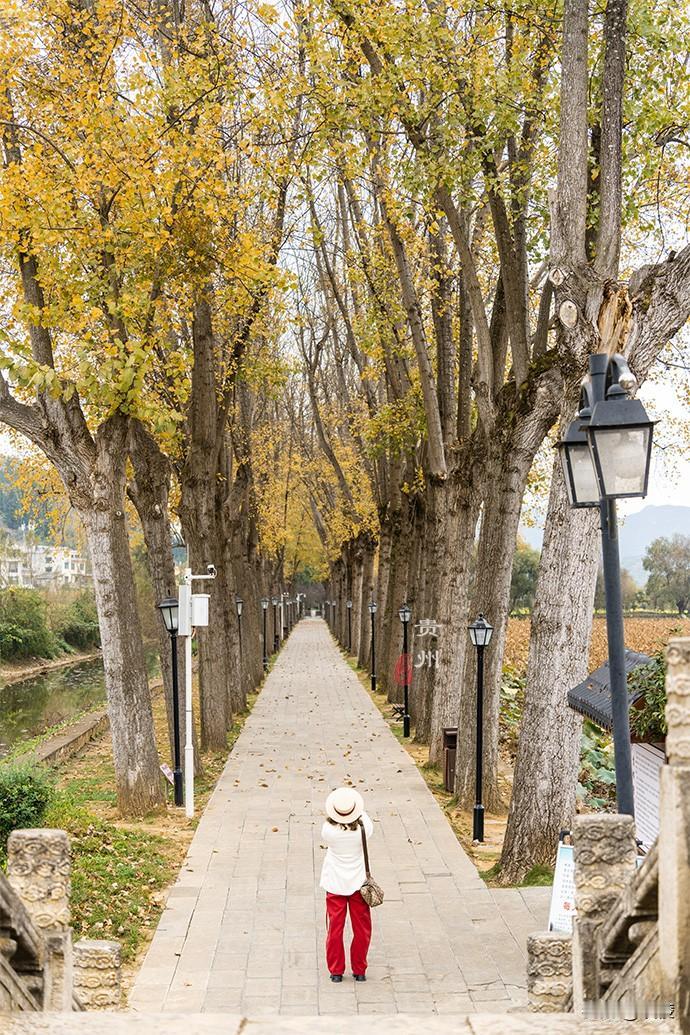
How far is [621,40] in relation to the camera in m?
10.3

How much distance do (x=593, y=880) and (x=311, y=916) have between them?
594 cm

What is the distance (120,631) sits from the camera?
1461cm

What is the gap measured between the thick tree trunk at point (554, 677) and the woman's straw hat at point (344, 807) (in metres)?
2.88

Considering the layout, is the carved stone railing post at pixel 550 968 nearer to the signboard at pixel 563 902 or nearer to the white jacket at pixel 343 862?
the signboard at pixel 563 902

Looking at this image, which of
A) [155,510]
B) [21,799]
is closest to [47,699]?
[155,510]

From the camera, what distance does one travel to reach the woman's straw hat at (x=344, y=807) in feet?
28.6

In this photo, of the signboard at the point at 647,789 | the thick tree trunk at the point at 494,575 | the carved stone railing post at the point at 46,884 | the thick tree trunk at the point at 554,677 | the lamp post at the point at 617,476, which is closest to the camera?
the carved stone railing post at the point at 46,884

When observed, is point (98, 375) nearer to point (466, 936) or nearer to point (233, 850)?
point (233, 850)

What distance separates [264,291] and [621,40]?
8.14 m

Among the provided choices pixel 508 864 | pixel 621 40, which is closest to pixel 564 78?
pixel 621 40

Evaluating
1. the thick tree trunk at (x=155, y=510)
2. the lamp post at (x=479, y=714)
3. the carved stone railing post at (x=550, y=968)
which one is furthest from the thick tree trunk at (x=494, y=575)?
the carved stone railing post at (x=550, y=968)

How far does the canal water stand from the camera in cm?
2975

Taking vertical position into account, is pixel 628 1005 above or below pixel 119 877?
above

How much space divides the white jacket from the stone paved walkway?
2.41ft
